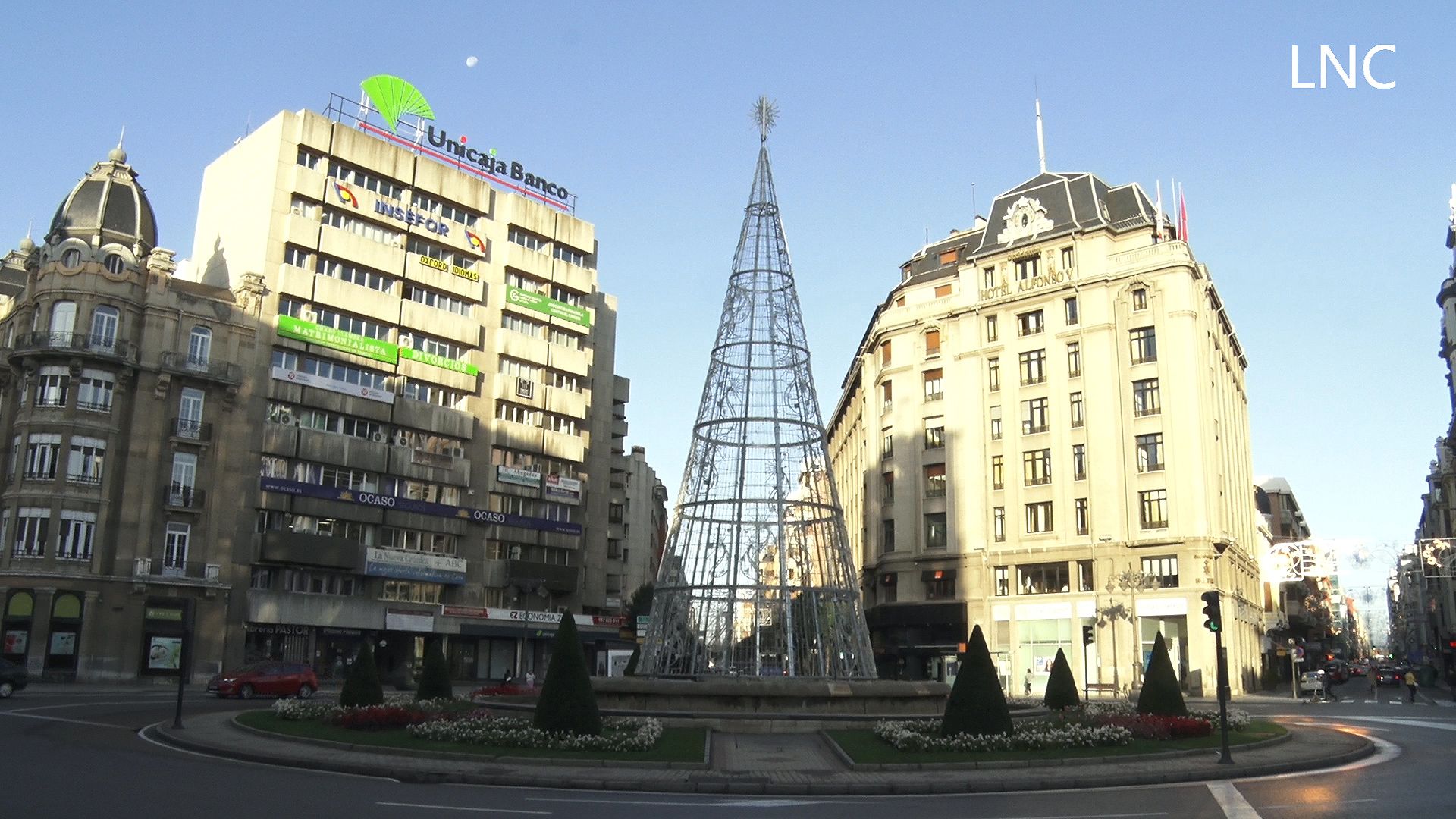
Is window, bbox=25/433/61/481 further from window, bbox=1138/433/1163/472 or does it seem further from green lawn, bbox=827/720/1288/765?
window, bbox=1138/433/1163/472

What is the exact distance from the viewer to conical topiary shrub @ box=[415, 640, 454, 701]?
30219mm

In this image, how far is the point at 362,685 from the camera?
27.2 meters

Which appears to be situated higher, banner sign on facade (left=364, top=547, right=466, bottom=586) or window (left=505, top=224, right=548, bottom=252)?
window (left=505, top=224, right=548, bottom=252)

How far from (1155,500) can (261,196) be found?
170 ft

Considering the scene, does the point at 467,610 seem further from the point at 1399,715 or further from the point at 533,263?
the point at 1399,715

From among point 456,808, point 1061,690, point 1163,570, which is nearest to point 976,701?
point 1061,690

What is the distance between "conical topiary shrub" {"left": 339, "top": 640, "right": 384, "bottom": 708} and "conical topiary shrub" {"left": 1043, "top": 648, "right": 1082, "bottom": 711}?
17708 millimetres

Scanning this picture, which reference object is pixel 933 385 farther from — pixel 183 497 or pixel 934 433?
pixel 183 497

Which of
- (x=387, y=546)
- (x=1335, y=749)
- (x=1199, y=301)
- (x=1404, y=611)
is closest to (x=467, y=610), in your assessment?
(x=387, y=546)

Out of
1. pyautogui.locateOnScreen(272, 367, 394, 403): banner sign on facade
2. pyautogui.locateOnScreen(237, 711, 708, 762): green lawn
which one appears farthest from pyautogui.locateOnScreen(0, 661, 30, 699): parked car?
pyautogui.locateOnScreen(272, 367, 394, 403): banner sign on facade

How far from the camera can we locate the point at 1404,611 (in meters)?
173

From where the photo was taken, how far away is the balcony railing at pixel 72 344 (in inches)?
2098

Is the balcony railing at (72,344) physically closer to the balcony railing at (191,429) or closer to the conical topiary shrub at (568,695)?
the balcony railing at (191,429)

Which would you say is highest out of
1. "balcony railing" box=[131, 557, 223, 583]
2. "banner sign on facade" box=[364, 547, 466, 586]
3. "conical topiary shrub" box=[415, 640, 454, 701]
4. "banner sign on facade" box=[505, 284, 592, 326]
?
"banner sign on facade" box=[505, 284, 592, 326]
